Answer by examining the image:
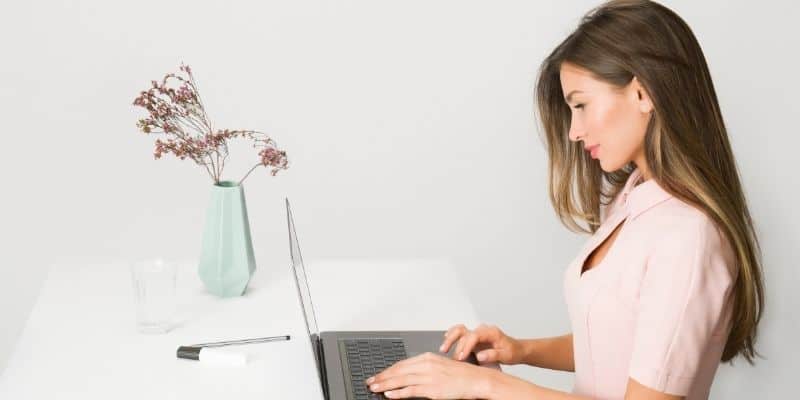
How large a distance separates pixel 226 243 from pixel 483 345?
→ 22.6 inches

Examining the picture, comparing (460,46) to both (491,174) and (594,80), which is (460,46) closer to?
(491,174)

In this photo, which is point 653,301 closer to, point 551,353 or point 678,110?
point 678,110

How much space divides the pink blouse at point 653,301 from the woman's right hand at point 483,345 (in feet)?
0.47

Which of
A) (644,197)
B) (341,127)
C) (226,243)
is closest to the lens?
(644,197)

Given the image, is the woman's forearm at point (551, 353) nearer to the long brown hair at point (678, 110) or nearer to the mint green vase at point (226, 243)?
the long brown hair at point (678, 110)

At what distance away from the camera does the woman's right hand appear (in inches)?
73.2

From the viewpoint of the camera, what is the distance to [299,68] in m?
3.40

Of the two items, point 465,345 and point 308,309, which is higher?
point 308,309

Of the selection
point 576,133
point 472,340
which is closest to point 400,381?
point 472,340

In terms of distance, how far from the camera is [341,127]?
3449 millimetres

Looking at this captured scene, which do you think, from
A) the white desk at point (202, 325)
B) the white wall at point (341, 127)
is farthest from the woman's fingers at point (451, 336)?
the white wall at point (341, 127)

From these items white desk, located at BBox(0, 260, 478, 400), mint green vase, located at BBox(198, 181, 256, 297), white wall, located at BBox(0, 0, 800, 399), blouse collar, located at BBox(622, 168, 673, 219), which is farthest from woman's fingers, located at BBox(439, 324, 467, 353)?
white wall, located at BBox(0, 0, 800, 399)

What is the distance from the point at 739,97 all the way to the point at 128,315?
6.64 ft

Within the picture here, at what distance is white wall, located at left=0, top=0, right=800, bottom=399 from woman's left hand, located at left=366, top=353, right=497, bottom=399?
5.97ft
